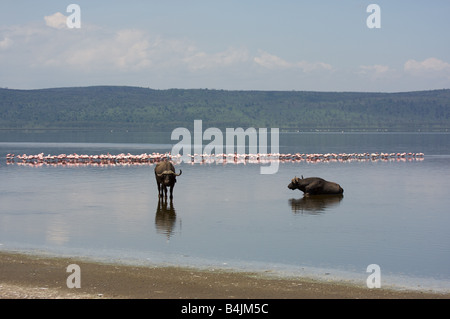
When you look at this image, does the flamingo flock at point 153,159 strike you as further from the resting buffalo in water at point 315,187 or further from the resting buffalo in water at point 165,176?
the resting buffalo in water at point 315,187

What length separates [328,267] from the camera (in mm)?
15172

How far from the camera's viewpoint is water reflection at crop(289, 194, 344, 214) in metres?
24.1

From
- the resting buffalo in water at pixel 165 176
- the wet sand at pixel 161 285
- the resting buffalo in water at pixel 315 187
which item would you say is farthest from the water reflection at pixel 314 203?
the wet sand at pixel 161 285

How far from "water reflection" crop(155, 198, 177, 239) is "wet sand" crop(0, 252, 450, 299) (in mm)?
4459

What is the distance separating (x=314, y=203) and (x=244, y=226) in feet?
20.9

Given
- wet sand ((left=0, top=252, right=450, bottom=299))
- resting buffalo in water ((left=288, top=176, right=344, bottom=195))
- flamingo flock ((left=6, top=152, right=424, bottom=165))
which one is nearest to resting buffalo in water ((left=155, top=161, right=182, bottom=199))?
resting buffalo in water ((left=288, top=176, right=344, bottom=195))

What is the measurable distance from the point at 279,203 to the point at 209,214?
4038 millimetres

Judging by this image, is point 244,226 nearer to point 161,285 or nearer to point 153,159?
point 161,285

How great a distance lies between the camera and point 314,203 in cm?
2619

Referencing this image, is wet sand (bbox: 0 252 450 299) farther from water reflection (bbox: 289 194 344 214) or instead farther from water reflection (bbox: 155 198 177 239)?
water reflection (bbox: 289 194 344 214)

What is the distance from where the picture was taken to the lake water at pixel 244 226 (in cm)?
1576

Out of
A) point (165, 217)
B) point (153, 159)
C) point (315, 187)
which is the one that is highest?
point (153, 159)

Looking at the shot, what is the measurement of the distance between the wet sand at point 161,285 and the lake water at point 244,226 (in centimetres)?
74

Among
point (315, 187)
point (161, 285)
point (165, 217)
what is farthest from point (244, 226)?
point (315, 187)
